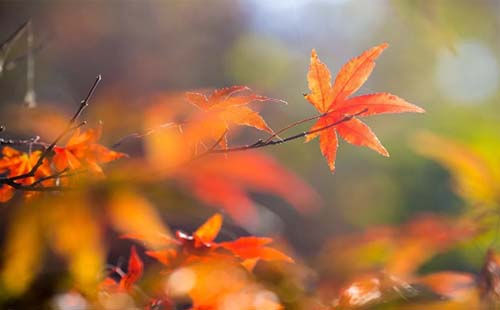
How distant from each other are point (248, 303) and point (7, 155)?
264 millimetres

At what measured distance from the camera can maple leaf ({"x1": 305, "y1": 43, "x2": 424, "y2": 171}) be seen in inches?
19.2

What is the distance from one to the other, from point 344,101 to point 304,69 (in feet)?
10.9

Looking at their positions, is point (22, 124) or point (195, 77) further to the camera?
point (195, 77)

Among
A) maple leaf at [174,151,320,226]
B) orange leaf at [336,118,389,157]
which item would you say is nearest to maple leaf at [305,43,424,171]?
orange leaf at [336,118,389,157]

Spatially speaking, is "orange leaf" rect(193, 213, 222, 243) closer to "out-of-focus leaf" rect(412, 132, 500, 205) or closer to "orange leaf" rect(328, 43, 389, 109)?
"orange leaf" rect(328, 43, 389, 109)

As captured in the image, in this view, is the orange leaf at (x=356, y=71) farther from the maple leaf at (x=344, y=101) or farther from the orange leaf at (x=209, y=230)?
the orange leaf at (x=209, y=230)

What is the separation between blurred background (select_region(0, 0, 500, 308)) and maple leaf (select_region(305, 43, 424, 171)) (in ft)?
6.66

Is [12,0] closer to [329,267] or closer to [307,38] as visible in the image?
[307,38]

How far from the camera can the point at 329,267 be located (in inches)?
48.6

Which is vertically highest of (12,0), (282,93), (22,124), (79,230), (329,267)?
(12,0)

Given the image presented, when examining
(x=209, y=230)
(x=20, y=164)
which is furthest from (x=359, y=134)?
(x=20, y=164)

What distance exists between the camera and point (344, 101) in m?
0.50

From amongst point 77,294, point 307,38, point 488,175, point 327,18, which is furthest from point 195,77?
point 77,294

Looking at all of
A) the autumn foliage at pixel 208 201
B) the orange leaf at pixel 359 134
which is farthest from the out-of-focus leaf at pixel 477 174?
the orange leaf at pixel 359 134
